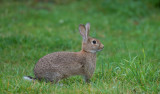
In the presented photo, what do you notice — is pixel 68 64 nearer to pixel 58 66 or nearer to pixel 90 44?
pixel 58 66

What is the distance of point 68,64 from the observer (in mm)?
5348

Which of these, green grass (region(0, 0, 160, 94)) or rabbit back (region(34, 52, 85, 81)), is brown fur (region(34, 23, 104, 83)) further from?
green grass (region(0, 0, 160, 94))

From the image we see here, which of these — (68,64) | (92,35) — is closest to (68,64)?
(68,64)

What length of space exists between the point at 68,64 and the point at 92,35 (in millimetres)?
751

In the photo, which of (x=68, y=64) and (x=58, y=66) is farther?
(x=68, y=64)

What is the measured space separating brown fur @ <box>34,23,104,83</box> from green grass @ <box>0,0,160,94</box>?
0.71ft

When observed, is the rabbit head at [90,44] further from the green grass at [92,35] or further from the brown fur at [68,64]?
the green grass at [92,35]

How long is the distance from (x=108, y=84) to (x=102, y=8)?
28.3ft

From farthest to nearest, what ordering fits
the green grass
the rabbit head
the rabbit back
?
the rabbit head
the rabbit back
the green grass

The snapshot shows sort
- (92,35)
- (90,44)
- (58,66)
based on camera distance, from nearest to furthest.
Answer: (58,66)
(92,35)
(90,44)

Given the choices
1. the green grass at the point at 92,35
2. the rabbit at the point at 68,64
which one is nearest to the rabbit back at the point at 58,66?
the rabbit at the point at 68,64

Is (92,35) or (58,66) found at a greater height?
(92,35)

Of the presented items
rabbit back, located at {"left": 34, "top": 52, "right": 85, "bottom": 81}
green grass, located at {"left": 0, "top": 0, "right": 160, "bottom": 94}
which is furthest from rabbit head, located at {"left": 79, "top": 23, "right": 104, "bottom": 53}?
green grass, located at {"left": 0, "top": 0, "right": 160, "bottom": 94}

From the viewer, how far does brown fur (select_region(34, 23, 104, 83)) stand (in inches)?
201
